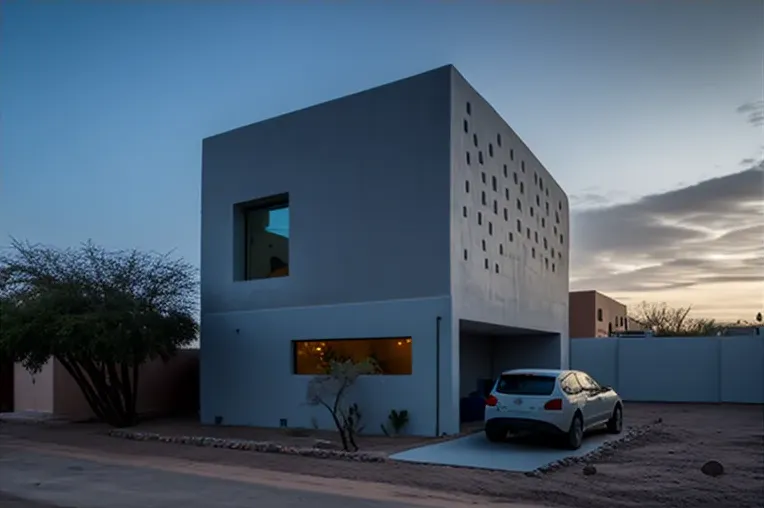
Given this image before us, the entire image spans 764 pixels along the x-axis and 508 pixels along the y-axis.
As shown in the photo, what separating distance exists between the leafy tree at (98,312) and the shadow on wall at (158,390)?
9.16 ft

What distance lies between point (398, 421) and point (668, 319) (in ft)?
137

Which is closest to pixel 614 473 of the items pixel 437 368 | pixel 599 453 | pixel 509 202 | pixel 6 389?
pixel 599 453

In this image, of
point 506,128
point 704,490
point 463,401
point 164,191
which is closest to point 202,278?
point 164,191

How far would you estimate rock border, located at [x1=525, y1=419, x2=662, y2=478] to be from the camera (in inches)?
495

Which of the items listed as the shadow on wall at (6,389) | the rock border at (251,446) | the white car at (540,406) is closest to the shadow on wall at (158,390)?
the shadow on wall at (6,389)

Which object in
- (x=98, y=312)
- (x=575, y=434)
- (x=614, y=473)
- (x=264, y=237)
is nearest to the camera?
(x=614, y=473)

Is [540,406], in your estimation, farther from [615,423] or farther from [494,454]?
[615,423]

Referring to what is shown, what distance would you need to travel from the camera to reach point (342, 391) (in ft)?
56.2

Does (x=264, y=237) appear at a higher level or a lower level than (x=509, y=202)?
lower

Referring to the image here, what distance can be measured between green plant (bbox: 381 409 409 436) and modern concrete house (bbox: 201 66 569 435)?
0.16 meters

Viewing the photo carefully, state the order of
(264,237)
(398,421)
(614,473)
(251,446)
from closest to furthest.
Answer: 1. (614,473)
2. (251,446)
3. (398,421)
4. (264,237)

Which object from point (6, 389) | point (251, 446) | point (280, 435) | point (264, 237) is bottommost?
point (6, 389)

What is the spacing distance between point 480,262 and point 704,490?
914cm

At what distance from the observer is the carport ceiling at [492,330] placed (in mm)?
19756
